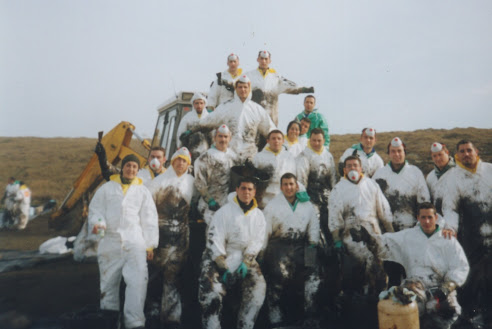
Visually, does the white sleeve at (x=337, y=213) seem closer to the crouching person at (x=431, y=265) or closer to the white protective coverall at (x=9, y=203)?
the crouching person at (x=431, y=265)

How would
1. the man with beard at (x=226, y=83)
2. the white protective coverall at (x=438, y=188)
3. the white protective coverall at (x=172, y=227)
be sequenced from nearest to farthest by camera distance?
the white protective coverall at (x=172, y=227) < the white protective coverall at (x=438, y=188) < the man with beard at (x=226, y=83)

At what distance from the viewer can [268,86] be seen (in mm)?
7340

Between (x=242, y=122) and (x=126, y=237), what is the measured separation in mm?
2882

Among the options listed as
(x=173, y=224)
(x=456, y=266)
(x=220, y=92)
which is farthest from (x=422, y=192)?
(x=220, y=92)

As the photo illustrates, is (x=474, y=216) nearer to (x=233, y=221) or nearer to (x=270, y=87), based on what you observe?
(x=233, y=221)

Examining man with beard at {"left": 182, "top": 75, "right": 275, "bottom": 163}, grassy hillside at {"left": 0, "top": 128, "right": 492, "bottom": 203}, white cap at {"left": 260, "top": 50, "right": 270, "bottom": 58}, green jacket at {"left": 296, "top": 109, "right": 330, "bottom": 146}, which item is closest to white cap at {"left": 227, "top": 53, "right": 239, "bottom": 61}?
white cap at {"left": 260, "top": 50, "right": 270, "bottom": 58}

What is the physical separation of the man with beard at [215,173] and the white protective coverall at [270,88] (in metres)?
1.92

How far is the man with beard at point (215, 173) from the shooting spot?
5539 mm

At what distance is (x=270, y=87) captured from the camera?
7.36 m

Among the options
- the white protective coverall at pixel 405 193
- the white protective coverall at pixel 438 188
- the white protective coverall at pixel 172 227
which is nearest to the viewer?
the white protective coverall at pixel 172 227

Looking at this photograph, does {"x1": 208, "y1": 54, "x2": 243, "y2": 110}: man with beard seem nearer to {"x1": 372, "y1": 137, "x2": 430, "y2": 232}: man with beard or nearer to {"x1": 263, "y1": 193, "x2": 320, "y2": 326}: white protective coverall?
{"x1": 263, "y1": 193, "x2": 320, "y2": 326}: white protective coverall

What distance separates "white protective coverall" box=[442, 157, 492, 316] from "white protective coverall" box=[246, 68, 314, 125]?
3407mm

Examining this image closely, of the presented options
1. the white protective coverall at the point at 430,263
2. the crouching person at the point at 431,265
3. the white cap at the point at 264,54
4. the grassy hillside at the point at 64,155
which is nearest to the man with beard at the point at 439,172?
the crouching person at the point at 431,265

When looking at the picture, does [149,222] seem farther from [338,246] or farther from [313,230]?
[338,246]
